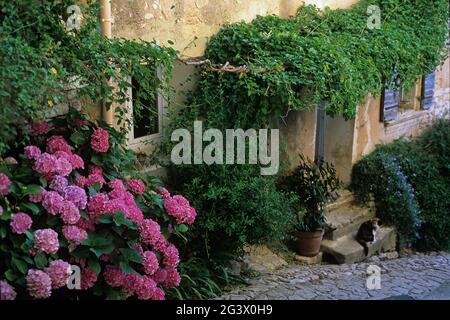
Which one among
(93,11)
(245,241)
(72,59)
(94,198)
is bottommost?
(245,241)

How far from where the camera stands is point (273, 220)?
→ 6.30 meters

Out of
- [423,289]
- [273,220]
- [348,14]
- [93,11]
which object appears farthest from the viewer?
[348,14]

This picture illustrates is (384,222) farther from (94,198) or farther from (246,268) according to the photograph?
(94,198)

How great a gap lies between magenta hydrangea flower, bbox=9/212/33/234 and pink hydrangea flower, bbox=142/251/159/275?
983 mm

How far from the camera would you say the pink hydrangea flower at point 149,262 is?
4824 millimetres

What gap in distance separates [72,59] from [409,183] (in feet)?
21.2

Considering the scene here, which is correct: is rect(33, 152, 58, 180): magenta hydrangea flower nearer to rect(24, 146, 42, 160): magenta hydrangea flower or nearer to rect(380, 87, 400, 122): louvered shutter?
rect(24, 146, 42, 160): magenta hydrangea flower

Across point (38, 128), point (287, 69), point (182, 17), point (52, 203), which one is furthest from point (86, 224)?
point (287, 69)

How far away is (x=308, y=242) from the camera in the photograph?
26.0ft

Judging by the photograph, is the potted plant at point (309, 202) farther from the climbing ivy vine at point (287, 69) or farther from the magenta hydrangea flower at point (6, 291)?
the magenta hydrangea flower at point (6, 291)

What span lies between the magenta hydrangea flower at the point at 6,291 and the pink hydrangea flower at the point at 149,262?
1063 millimetres

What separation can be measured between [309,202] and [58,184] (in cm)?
403

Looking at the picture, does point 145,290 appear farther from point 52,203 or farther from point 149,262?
point 52,203
